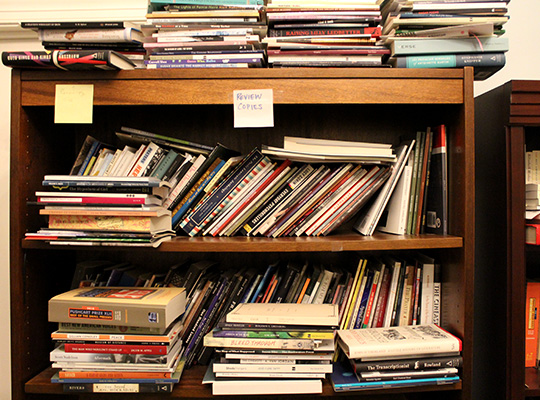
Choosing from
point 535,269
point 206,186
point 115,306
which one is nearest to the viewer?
A: point 115,306

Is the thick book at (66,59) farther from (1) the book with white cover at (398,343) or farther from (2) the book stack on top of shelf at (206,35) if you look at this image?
(1) the book with white cover at (398,343)

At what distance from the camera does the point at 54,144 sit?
1.08 m

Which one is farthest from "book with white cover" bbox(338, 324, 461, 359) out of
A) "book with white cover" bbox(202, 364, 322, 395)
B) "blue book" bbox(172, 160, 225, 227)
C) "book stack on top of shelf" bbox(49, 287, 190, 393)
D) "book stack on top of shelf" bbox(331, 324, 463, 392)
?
"blue book" bbox(172, 160, 225, 227)

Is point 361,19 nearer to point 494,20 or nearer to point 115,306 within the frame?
point 494,20

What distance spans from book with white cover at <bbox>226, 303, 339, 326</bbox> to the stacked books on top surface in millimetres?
686

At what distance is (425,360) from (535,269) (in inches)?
25.0

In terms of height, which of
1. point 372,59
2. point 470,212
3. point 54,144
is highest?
point 372,59

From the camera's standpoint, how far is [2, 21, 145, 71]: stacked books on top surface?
870 mm

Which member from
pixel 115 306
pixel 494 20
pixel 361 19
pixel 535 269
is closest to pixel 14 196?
pixel 115 306

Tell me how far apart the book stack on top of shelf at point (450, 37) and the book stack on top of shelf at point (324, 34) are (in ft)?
0.18

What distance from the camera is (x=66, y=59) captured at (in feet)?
→ 2.86

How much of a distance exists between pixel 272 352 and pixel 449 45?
35.5 inches

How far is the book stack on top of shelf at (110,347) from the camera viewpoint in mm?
885

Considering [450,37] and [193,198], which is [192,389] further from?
[450,37]
